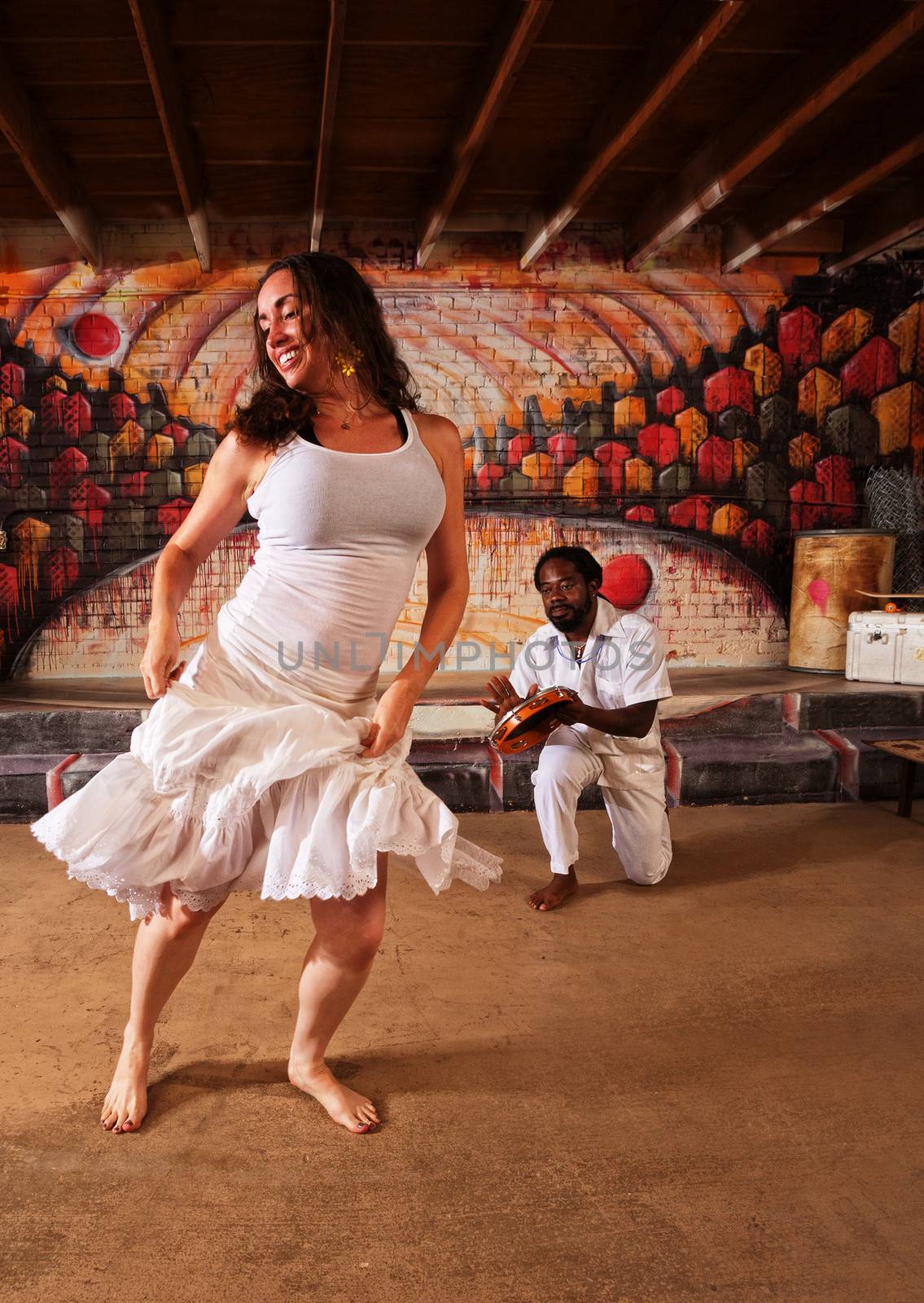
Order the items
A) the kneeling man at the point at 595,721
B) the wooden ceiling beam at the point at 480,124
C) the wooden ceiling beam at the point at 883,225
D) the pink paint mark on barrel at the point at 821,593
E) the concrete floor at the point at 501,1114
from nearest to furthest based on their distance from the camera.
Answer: the concrete floor at the point at 501,1114 → the kneeling man at the point at 595,721 → the wooden ceiling beam at the point at 480,124 → the wooden ceiling beam at the point at 883,225 → the pink paint mark on barrel at the point at 821,593

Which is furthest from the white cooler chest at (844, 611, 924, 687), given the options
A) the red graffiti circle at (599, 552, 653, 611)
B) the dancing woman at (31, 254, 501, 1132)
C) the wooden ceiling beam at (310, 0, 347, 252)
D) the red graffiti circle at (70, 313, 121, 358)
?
the red graffiti circle at (70, 313, 121, 358)

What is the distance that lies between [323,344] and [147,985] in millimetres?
1248

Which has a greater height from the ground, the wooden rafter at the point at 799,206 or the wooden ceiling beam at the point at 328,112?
the wooden rafter at the point at 799,206

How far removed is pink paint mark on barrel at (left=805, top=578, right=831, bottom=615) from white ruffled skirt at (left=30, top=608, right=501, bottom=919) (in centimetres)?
464

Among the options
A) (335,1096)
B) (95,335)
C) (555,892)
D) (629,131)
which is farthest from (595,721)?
(95,335)

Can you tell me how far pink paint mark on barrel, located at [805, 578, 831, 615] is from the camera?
5.64m

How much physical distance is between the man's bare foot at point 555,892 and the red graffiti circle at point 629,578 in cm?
331

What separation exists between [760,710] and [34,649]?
4.45 metres

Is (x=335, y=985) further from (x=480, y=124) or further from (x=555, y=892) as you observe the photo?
(x=480, y=124)

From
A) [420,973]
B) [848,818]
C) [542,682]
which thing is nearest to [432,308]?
[542,682]

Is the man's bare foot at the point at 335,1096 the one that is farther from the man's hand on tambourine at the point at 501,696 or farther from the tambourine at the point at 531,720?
the man's hand on tambourine at the point at 501,696

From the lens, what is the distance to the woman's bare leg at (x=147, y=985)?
1718 mm

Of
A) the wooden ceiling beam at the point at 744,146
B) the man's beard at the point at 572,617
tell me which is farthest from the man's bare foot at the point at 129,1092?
the wooden ceiling beam at the point at 744,146

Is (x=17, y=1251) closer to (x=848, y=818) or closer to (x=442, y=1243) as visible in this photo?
(x=442, y=1243)
